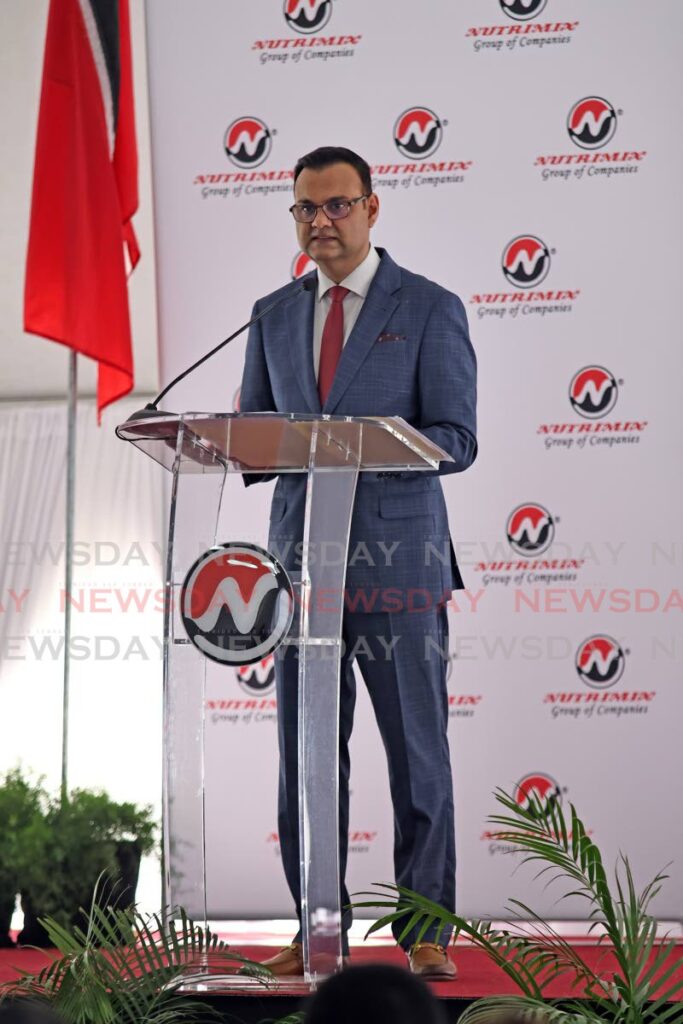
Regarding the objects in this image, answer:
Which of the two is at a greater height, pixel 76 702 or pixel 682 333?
pixel 682 333

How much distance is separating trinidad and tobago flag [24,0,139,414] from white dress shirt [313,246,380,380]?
4.37 ft

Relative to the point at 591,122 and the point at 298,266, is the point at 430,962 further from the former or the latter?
the point at 591,122

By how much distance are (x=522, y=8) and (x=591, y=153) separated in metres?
0.59

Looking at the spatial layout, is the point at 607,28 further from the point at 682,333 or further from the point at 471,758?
the point at 471,758

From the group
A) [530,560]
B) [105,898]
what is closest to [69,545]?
[105,898]

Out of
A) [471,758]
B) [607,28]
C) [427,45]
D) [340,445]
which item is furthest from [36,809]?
[607,28]

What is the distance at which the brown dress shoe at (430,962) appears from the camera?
274cm

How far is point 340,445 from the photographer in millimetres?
2482

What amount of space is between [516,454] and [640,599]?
66 centimetres

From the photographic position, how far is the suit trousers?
2855 mm

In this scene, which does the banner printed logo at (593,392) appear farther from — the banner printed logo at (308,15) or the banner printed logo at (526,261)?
the banner printed logo at (308,15)

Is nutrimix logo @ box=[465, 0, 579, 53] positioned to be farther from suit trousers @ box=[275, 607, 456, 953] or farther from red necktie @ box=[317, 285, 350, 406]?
suit trousers @ box=[275, 607, 456, 953]

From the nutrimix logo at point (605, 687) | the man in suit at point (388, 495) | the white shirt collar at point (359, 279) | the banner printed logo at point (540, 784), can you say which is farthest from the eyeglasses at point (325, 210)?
the banner printed logo at point (540, 784)

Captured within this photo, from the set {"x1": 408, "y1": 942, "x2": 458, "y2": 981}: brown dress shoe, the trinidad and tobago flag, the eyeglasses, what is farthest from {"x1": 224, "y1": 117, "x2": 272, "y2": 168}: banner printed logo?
{"x1": 408, "y1": 942, "x2": 458, "y2": 981}: brown dress shoe
